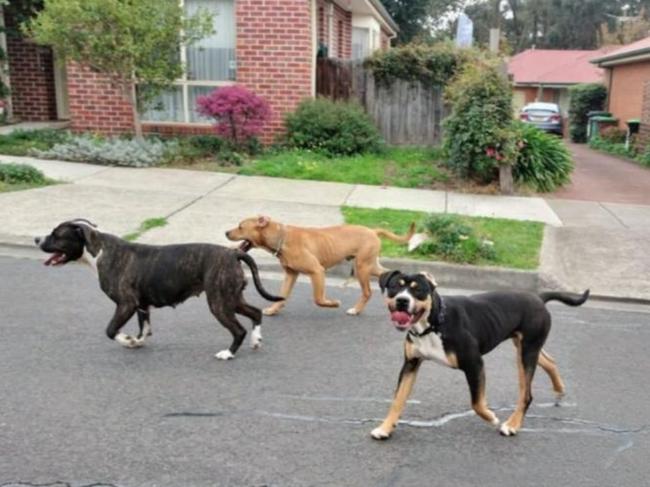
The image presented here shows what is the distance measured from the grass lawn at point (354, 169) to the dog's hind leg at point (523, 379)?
7.96 m

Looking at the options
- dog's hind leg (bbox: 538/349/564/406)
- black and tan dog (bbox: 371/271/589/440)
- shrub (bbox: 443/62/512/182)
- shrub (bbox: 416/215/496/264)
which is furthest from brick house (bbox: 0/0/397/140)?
black and tan dog (bbox: 371/271/589/440)

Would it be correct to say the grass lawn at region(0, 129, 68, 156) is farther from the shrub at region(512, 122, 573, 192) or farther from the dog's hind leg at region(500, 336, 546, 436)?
the dog's hind leg at region(500, 336, 546, 436)

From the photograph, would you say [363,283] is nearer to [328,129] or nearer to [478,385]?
[478,385]

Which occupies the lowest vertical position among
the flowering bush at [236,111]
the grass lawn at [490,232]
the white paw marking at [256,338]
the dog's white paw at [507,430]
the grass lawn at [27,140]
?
the dog's white paw at [507,430]

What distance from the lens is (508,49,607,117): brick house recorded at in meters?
45.8

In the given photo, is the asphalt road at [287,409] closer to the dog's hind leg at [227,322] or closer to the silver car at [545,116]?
the dog's hind leg at [227,322]

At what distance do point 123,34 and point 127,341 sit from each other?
817cm

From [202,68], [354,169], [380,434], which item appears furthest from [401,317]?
[202,68]

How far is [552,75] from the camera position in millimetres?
47344

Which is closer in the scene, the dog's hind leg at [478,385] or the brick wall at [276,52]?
the dog's hind leg at [478,385]

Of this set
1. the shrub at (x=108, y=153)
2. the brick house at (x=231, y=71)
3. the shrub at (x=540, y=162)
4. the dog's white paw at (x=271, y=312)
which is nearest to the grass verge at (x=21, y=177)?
the shrub at (x=108, y=153)

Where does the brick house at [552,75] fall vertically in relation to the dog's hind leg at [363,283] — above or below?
above

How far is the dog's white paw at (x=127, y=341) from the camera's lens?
5.04 metres

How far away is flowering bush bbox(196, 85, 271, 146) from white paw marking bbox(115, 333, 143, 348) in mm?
8309
